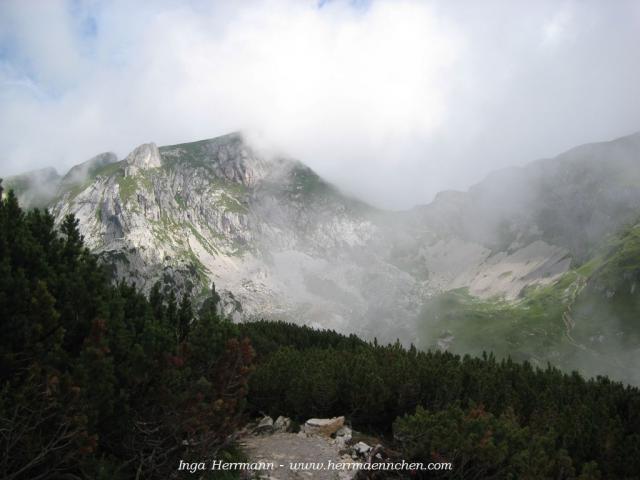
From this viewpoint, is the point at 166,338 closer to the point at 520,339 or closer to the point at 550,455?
the point at 550,455

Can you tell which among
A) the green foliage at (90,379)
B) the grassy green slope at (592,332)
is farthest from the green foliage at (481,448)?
the grassy green slope at (592,332)

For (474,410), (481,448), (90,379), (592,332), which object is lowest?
(592,332)

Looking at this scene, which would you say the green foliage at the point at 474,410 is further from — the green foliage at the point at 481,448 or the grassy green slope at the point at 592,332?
the grassy green slope at the point at 592,332

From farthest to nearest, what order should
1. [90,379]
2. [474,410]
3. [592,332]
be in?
[592,332] → [474,410] → [90,379]

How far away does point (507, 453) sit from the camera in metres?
18.1

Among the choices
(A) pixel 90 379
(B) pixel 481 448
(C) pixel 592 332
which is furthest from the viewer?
(C) pixel 592 332

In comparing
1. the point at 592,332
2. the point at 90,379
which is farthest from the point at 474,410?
the point at 592,332

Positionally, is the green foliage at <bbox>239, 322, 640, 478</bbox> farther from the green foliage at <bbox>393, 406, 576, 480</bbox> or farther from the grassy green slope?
the grassy green slope

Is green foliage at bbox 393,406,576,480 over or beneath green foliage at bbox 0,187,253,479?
beneath

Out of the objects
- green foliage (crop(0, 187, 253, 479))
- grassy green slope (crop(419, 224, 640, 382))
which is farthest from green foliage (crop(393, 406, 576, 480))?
grassy green slope (crop(419, 224, 640, 382))

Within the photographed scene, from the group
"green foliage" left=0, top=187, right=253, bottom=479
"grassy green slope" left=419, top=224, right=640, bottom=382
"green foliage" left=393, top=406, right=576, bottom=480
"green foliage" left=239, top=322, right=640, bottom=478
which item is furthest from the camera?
"grassy green slope" left=419, top=224, right=640, bottom=382

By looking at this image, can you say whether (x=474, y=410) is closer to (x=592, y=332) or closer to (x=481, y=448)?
(x=481, y=448)

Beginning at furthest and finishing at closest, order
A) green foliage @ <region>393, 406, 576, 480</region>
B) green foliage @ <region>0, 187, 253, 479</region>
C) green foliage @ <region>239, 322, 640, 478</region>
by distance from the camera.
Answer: green foliage @ <region>239, 322, 640, 478</region>
green foliage @ <region>393, 406, 576, 480</region>
green foliage @ <region>0, 187, 253, 479</region>

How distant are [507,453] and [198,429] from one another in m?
12.0
